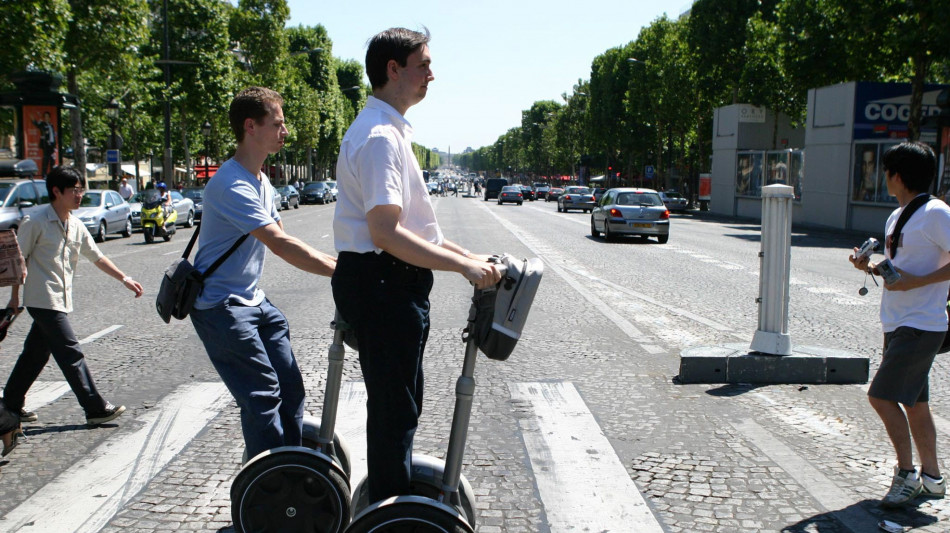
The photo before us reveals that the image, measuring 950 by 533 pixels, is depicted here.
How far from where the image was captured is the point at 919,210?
3.99 meters

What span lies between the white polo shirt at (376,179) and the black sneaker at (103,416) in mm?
3213

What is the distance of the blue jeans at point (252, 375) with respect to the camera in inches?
129

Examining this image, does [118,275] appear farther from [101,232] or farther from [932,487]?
[101,232]

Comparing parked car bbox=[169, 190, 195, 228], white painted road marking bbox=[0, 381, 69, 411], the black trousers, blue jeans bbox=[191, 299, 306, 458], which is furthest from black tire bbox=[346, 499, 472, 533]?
parked car bbox=[169, 190, 195, 228]

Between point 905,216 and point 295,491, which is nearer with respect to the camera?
point 295,491

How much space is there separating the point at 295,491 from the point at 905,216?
300 cm

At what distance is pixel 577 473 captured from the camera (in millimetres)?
4371

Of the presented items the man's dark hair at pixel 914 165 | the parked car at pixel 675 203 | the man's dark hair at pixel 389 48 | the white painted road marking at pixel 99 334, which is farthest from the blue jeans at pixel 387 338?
the parked car at pixel 675 203

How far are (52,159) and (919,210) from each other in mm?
24230

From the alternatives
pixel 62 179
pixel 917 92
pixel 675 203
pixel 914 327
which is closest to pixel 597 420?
pixel 914 327

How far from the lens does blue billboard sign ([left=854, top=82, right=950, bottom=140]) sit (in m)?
29.9

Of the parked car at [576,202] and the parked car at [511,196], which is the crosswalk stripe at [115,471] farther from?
the parked car at [511,196]

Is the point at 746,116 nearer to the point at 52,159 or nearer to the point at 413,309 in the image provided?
the point at 52,159

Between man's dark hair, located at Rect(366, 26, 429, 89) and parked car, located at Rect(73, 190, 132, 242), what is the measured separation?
2048 centimetres
